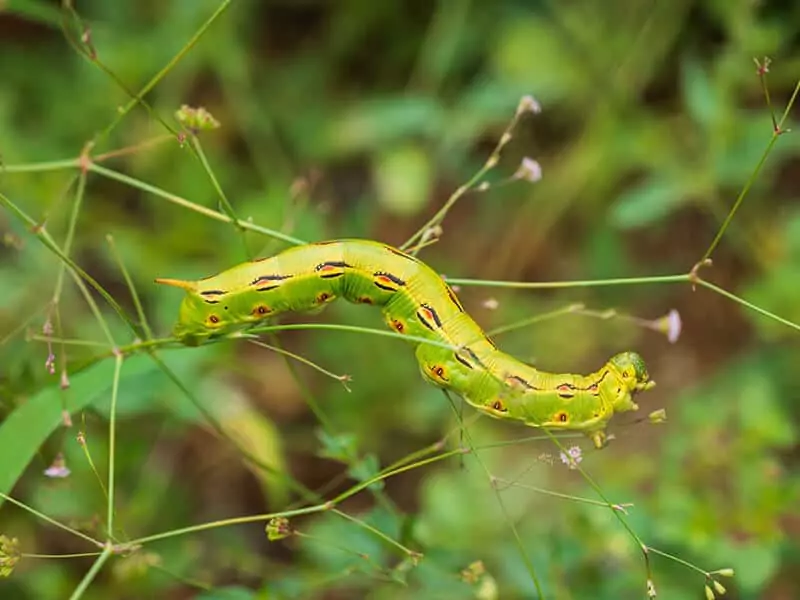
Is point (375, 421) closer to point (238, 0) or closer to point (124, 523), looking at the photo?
point (124, 523)

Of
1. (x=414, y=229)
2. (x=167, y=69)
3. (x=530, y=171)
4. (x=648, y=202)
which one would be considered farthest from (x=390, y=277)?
(x=414, y=229)

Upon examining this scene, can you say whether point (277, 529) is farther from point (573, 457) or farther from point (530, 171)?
point (530, 171)

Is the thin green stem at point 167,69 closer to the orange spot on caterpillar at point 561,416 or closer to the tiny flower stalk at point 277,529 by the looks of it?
the tiny flower stalk at point 277,529

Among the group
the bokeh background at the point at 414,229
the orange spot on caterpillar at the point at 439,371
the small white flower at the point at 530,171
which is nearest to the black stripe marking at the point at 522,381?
the orange spot on caterpillar at the point at 439,371

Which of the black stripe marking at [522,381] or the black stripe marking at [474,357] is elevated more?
the black stripe marking at [474,357]

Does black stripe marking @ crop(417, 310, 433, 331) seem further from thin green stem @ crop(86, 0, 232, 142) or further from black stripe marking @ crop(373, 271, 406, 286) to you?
thin green stem @ crop(86, 0, 232, 142)
